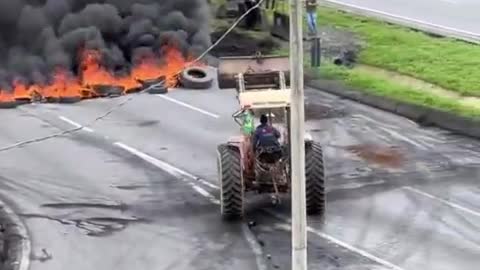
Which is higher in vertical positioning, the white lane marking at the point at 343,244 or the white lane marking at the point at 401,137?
the white lane marking at the point at 343,244

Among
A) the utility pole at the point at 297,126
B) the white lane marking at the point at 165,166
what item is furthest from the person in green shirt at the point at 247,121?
the utility pole at the point at 297,126

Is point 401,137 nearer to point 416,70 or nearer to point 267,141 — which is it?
point 416,70

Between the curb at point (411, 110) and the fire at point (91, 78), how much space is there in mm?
4003

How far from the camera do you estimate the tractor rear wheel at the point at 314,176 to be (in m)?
16.7

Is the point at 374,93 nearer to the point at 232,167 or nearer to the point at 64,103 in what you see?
the point at 64,103

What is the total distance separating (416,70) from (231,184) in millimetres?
11976

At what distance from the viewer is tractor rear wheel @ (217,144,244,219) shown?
16562 mm

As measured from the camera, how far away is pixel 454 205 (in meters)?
17.6

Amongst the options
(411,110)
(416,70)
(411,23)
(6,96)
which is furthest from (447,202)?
(411,23)

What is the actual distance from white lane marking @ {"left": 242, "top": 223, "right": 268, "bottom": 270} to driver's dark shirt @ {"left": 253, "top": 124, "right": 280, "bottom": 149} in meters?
1.25

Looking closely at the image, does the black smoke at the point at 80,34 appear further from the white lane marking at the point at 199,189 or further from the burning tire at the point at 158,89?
the white lane marking at the point at 199,189

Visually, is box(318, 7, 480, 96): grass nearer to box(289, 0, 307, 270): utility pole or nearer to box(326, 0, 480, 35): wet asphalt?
box(326, 0, 480, 35): wet asphalt

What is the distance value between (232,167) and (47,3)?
15.0 m

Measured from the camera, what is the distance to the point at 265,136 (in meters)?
16.7
